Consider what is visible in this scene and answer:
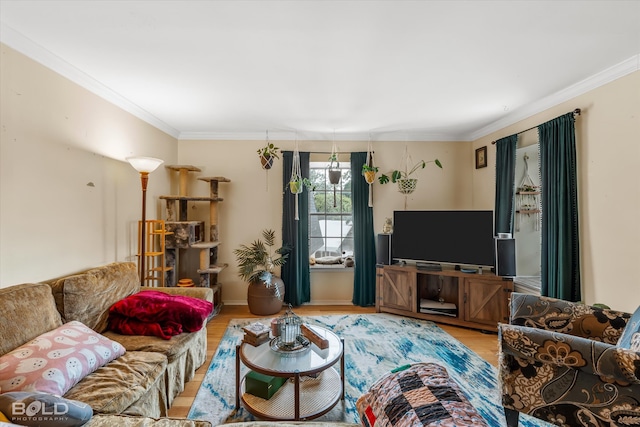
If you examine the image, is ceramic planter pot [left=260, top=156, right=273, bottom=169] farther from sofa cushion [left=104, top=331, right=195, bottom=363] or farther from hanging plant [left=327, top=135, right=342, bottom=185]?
sofa cushion [left=104, top=331, right=195, bottom=363]

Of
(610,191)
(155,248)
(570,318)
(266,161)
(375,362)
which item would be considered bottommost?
(375,362)

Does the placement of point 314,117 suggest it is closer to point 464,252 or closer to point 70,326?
point 464,252

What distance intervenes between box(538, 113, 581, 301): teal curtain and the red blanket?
3.11 m

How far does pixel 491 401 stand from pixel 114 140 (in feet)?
12.6

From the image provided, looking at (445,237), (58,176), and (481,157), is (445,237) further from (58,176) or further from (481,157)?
(58,176)

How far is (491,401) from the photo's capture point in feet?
6.53

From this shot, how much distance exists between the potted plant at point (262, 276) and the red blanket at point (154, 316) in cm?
143

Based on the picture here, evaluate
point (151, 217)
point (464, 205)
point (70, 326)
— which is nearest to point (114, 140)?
point (151, 217)

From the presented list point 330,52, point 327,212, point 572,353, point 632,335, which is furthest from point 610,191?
point 327,212

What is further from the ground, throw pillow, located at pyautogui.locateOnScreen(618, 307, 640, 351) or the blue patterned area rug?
throw pillow, located at pyautogui.locateOnScreen(618, 307, 640, 351)

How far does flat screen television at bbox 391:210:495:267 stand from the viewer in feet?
10.9

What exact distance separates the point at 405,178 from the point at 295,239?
179cm

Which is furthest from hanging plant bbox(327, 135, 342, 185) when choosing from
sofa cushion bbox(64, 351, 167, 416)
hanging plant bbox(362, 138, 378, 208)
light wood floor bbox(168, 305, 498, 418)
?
sofa cushion bbox(64, 351, 167, 416)

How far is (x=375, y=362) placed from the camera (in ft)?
8.26
